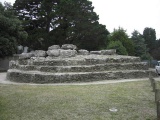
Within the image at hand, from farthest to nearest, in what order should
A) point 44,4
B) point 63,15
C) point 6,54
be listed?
point 44,4, point 63,15, point 6,54

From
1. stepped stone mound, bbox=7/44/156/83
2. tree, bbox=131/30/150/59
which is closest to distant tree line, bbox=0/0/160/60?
tree, bbox=131/30/150/59

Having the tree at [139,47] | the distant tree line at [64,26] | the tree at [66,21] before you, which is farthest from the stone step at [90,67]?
the tree at [139,47]

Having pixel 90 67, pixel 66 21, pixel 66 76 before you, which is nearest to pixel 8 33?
pixel 66 21

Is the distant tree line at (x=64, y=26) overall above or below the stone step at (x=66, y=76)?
above

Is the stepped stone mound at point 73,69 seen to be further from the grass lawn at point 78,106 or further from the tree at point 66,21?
the tree at point 66,21

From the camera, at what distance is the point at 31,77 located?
45.1 ft

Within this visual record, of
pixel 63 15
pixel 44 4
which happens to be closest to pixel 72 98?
pixel 63 15

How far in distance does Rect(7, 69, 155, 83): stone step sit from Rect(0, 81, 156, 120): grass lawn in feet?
13.3

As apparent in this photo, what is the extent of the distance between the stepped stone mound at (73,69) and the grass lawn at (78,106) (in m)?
4.22

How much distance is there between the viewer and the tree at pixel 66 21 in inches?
1191

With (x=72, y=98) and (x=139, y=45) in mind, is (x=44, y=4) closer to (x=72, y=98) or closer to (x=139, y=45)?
(x=139, y=45)

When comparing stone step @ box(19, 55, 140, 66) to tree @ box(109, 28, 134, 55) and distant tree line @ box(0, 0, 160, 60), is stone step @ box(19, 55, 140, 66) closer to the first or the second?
distant tree line @ box(0, 0, 160, 60)

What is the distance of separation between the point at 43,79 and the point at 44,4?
20.9 metres

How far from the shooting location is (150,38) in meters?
62.9
